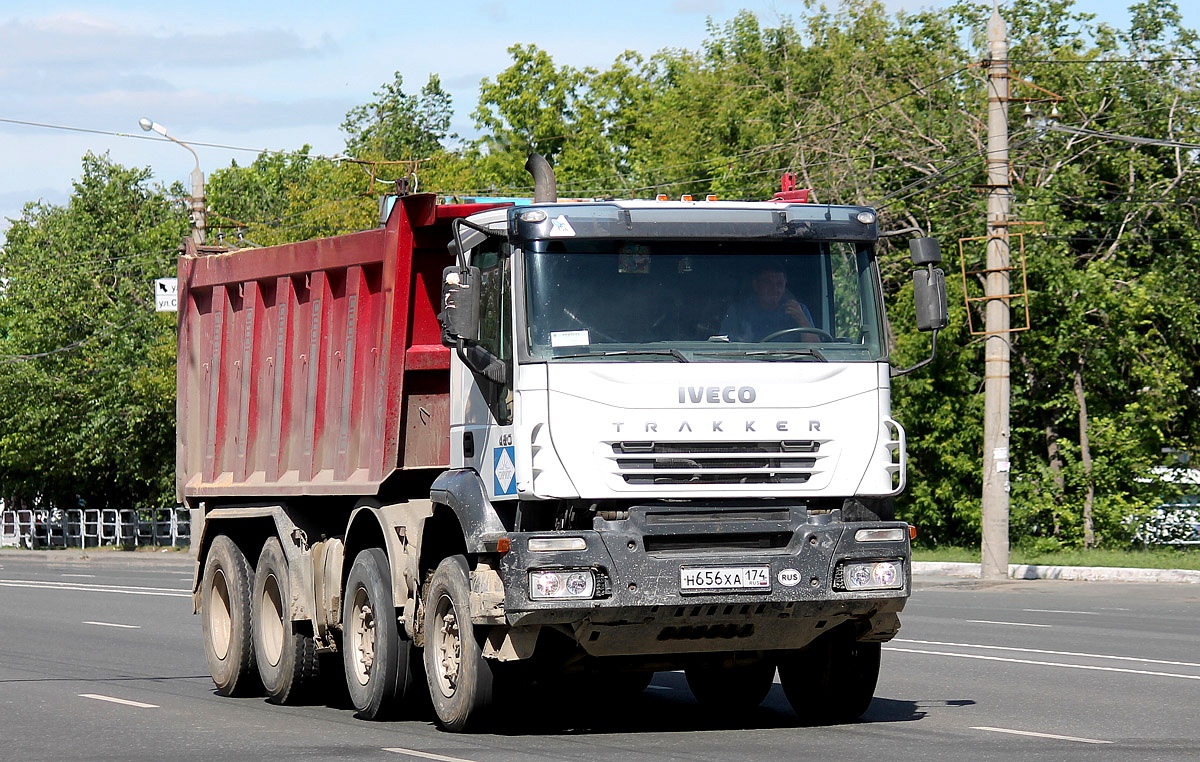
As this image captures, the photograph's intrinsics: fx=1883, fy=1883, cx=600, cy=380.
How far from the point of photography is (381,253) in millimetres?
11586

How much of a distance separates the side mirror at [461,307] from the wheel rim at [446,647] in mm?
1504

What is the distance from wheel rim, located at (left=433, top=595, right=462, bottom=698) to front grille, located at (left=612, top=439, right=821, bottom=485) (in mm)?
1461

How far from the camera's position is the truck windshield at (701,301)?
32.5ft

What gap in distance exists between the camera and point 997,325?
27781mm

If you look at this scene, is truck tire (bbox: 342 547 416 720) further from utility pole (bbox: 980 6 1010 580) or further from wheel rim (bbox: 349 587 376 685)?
utility pole (bbox: 980 6 1010 580)

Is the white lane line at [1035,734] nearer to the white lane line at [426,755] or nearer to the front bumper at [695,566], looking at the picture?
the front bumper at [695,566]

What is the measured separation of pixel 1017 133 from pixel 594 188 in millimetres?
16430

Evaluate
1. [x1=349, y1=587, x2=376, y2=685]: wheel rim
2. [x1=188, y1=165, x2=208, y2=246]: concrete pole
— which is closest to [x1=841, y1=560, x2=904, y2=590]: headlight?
[x1=349, y1=587, x2=376, y2=685]: wheel rim

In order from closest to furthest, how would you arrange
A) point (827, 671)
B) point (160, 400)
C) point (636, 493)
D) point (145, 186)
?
1. point (636, 493)
2. point (827, 671)
3. point (160, 400)
4. point (145, 186)

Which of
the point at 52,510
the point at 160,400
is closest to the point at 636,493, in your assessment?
the point at 160,400

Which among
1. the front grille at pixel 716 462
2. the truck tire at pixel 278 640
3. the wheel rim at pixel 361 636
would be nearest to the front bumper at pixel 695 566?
the front grille at pixel 716 462

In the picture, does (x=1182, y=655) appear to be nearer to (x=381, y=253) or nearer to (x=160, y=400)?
(x=381, y=253)

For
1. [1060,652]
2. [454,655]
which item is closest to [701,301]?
[454,655]

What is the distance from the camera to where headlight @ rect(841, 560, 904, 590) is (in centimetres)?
996
